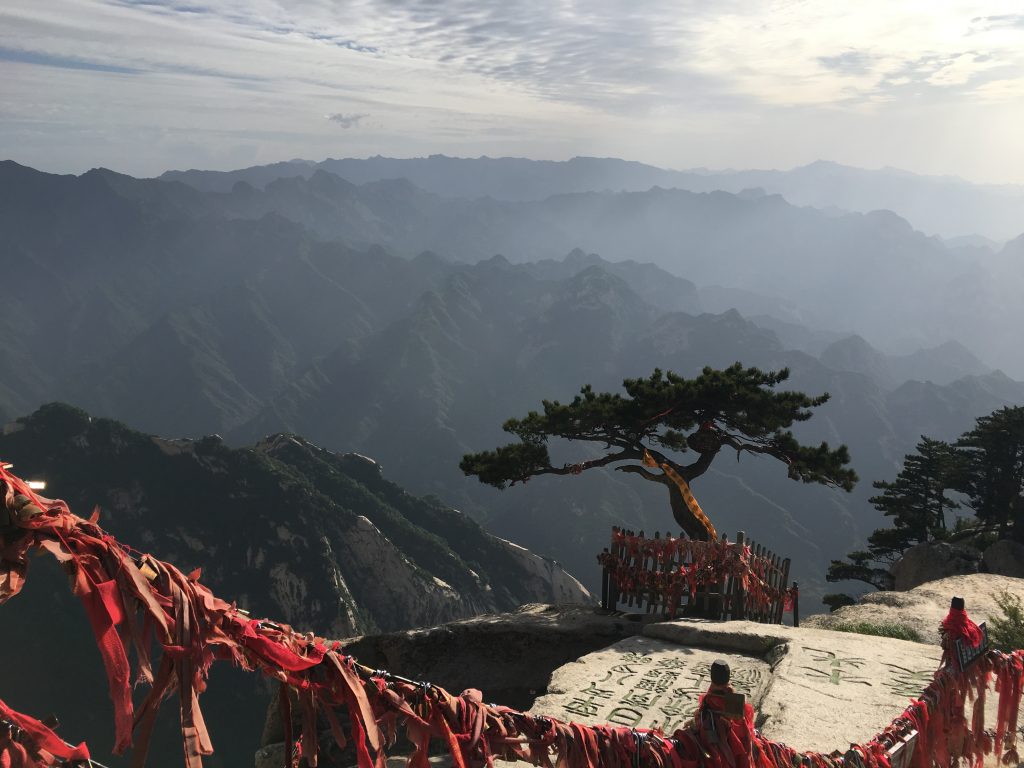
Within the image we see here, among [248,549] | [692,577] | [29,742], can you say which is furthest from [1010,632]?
[248,549]

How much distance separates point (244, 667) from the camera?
3.95 meters

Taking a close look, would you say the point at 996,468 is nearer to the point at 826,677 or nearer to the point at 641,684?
the point at 826,677

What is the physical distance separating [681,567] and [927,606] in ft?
19.5

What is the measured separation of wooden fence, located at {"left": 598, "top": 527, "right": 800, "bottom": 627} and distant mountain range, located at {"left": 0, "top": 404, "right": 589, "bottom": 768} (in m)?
42.7

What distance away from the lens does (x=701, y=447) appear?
67.2ft

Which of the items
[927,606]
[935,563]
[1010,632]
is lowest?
[935,563]

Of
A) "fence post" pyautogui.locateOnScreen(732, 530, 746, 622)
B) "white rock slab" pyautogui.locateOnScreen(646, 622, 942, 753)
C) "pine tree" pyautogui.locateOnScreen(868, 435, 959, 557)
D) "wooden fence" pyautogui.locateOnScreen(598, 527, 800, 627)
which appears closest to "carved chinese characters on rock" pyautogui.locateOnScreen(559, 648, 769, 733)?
"white rock slab" pyautogui.locateOnScreen(646, 622, 942, 753)

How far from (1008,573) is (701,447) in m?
14.6

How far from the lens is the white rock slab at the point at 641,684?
9.76 meters

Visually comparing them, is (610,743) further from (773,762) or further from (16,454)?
(16,454)

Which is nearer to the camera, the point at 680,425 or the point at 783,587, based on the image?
the point at 783,587

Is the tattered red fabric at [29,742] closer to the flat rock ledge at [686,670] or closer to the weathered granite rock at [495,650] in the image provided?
the flat rock ledge at [686,670]

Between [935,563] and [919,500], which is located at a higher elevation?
[935,563]

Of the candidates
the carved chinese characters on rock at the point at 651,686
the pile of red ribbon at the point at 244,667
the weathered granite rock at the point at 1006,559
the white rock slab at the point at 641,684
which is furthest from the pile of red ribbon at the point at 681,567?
the weathered granite rock at the point at 1006,559
